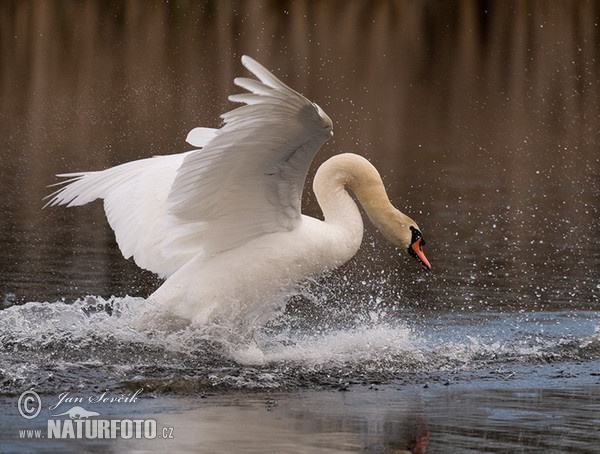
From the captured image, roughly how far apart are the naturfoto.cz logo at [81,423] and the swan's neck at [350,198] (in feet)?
6.40

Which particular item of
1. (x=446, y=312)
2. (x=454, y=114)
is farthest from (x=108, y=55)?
(x=446, y=312)

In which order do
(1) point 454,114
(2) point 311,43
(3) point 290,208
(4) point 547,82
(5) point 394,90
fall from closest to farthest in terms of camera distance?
(3) point 290,208
(1) point 454,114
(5) point 394,90
(4) point 547,82
(2) point 311,43

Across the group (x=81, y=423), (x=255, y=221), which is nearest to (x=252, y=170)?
(x=255, y=221)

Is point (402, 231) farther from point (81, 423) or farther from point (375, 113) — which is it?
point (375, 113)

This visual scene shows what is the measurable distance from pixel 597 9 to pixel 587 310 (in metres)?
28.9

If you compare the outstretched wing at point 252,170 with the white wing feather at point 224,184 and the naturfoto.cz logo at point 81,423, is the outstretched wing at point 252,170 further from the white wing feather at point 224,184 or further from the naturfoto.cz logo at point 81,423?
the naturfoto.cz logo at point 81,423

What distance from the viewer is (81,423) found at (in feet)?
23.1

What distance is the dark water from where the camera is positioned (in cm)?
755

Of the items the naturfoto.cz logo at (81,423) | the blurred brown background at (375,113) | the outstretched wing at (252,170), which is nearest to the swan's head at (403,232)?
the outstretched wing at (252,170)

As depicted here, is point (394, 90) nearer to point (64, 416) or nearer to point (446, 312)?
point (446, 312)

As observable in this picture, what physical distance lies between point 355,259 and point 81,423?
6.12 m

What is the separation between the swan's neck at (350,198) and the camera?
29.1ft

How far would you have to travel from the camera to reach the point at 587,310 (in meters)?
10.9

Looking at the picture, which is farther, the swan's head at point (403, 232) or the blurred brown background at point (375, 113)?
the blurred brown background at point (375, 113)
